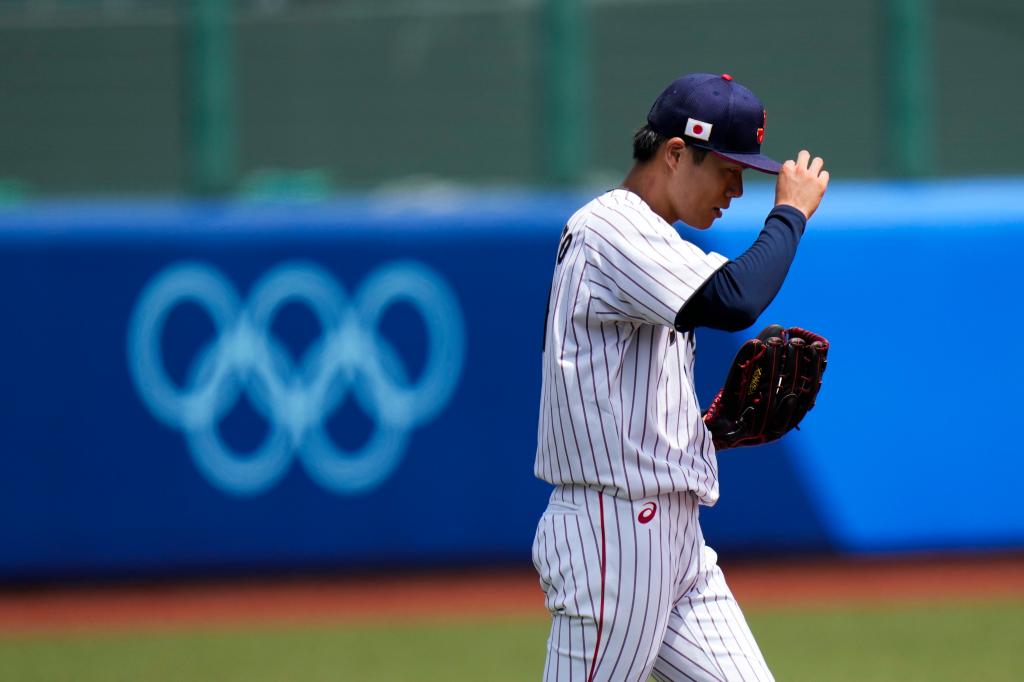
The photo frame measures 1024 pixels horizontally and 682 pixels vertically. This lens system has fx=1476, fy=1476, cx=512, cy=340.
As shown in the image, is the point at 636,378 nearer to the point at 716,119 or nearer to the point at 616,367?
the point at 616,367

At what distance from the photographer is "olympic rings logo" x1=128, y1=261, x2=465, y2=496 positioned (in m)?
7.17

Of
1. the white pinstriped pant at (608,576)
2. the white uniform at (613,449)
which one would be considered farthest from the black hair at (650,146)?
the white pinstriped pant at (608,576)

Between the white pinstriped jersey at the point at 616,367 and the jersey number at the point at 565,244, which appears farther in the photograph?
the jersey number at the point at 565,244

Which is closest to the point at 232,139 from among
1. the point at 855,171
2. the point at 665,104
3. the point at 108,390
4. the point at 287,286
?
the point at 287,286

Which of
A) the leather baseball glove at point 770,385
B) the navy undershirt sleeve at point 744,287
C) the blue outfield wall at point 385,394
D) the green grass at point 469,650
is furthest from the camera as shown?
the blue outfield wall at point 385,394

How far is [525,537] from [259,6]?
304 centimetres

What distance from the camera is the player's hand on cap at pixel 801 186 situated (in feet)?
9.91

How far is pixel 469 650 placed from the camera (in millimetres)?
5922

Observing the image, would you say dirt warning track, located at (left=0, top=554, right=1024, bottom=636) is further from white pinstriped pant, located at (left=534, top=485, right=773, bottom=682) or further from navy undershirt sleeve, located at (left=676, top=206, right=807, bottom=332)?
navy undershirt sleeve, located at (left=676, top=206, right=807, bottom=332)

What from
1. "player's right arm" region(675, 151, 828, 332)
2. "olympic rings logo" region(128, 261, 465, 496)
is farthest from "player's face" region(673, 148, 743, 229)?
→ "olympic rings logo" region(128, 261, 465, 496)

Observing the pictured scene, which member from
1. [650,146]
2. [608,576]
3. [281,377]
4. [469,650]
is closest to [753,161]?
[650,146]

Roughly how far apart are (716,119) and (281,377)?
4.52 metres

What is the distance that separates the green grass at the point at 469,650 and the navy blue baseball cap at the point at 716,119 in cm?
276

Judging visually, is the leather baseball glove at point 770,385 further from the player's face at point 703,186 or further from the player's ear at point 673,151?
the player's ear at point 673,151
